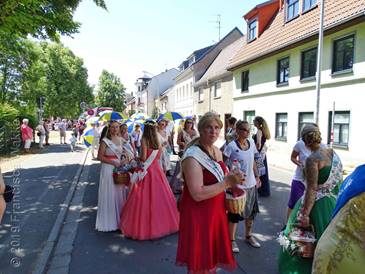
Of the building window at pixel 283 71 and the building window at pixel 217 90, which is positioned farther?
the building window at pixel 217 90

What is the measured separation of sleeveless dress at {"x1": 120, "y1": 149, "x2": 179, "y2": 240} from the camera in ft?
16.2

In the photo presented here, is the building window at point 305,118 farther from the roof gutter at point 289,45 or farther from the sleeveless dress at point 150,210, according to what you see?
the sleeveless dress at point 150,210

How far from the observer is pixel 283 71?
1806cm

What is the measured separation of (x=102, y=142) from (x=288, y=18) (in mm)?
16928

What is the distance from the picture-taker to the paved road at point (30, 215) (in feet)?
14.3

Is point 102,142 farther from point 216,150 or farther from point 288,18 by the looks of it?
point 288,18

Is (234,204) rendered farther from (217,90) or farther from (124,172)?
(217,90)

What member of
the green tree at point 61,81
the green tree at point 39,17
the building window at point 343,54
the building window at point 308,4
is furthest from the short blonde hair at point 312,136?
the green tree at point 61,81

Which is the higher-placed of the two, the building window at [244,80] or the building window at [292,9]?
the building window at [292,9]

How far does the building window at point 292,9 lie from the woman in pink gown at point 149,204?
1611cm

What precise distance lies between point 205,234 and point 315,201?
4.30ft

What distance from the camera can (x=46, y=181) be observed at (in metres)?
9.64

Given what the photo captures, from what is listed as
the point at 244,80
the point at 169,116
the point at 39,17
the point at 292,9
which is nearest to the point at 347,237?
the point at 39,17

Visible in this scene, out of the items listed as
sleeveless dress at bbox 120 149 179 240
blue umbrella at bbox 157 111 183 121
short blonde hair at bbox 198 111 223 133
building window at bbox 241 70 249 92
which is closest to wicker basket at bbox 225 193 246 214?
short blonde hair at bbox 198 111 223 133
